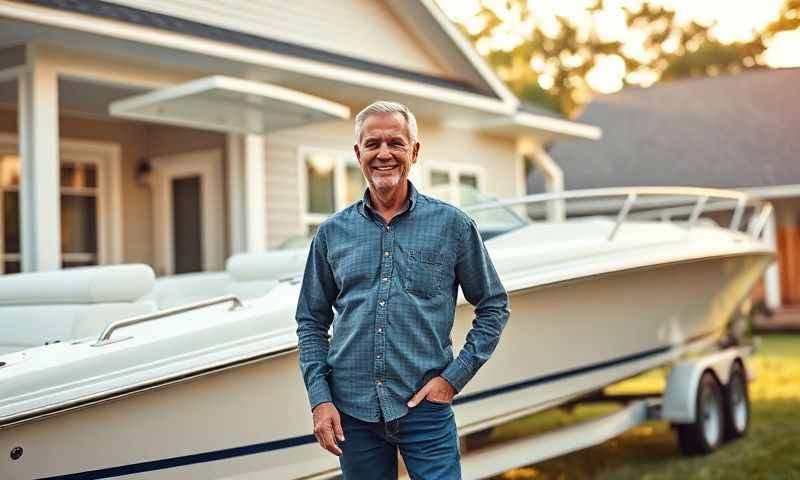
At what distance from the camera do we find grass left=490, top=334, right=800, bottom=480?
19.3 feet

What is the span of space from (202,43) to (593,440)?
14.4 ft

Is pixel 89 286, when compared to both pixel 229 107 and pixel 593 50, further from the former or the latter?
pixel 593 50

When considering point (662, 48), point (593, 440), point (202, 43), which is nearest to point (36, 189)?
point (202, 43)

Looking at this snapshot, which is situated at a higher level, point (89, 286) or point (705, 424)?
point (89, 286)

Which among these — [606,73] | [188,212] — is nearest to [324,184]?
[188,212]

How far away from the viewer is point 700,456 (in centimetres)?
638

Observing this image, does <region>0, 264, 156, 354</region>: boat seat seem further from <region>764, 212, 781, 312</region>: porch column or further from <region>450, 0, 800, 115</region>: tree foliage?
<region>450, 0, 800, 115</region>: tree foliage

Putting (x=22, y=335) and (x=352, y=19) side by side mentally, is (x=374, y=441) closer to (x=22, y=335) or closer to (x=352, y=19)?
(x=22, y=335)

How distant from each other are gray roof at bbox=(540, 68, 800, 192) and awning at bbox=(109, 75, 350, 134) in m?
11.6

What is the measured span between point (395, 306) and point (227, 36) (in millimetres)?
5922

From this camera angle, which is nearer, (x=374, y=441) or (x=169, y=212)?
(x=374, y=441)

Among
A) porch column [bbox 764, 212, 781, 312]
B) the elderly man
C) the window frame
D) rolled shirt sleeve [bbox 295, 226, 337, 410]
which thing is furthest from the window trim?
porch column [bbox 764, 212, 781, 312]

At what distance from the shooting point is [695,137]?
66.2 feet

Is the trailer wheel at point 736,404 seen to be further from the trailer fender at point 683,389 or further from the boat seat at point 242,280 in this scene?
the boat seat at point 242,280
